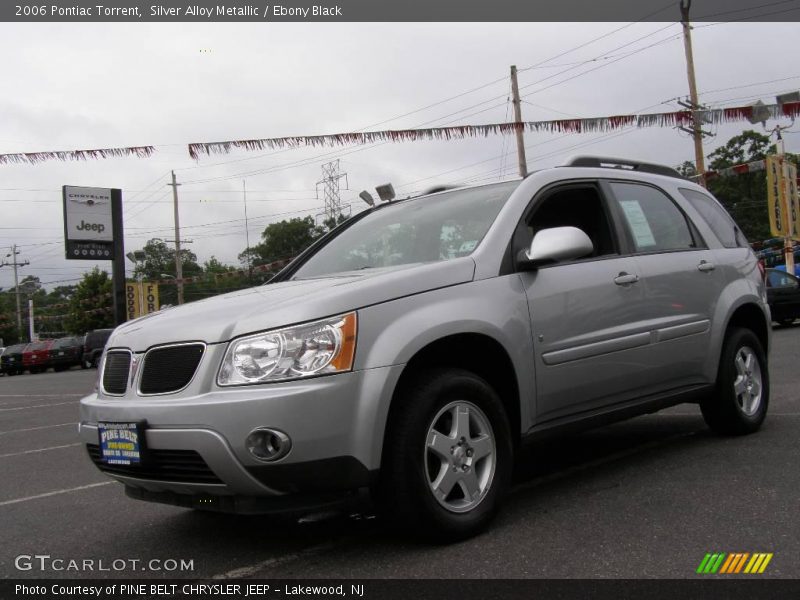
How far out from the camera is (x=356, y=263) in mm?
4391

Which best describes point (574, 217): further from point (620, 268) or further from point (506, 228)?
point (506, 228)

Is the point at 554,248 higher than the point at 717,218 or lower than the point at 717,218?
lower

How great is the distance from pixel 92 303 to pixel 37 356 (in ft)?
Answer: 97.9

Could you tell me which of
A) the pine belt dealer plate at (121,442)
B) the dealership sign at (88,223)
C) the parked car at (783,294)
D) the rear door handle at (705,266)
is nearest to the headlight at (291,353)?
the pine belt dealer plate at (121,442)

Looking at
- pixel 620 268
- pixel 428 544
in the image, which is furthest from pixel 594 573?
pixel 620 268

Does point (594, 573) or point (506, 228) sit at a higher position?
point (506, 228)

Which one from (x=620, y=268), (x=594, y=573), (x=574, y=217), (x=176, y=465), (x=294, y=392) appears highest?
(x=574, y=217)

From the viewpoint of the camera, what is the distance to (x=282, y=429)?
3.00 metres

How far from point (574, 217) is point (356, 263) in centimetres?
137

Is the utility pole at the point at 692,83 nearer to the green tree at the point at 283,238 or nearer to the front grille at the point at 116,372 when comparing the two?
the front grille at the point at 116,372

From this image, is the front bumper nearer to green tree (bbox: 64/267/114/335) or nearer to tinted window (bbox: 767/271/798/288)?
tinted window (bbox: 767/271/798/288)

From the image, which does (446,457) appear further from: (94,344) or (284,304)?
(94,344)

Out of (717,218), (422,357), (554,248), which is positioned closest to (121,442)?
(422,357)
